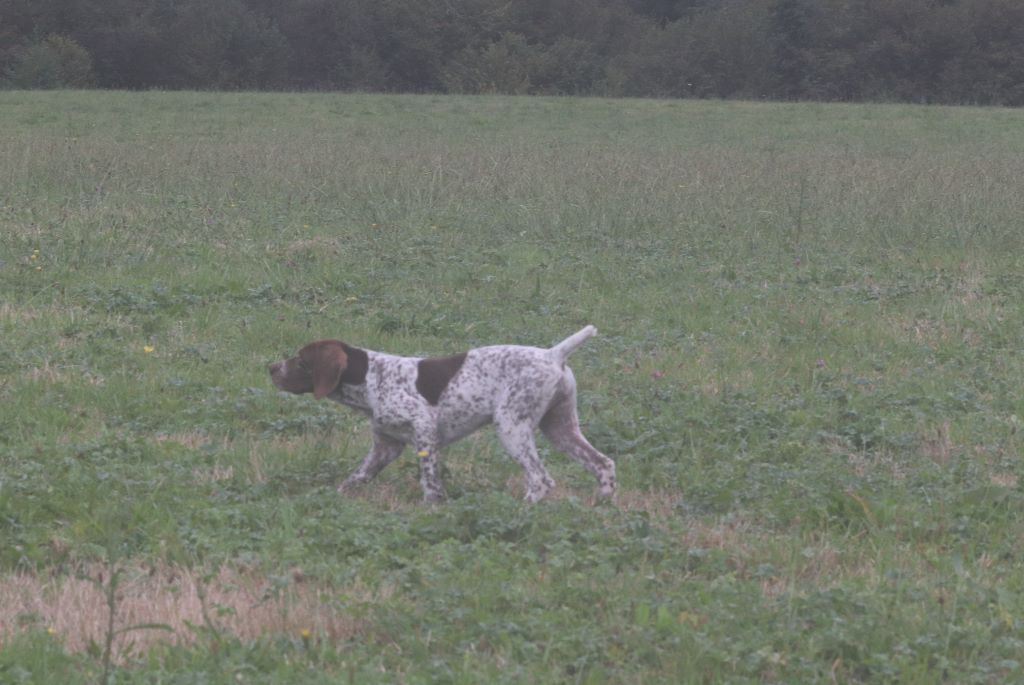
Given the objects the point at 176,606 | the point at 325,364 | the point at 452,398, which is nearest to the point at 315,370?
the point at 325,364

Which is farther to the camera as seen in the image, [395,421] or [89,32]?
[89,32]

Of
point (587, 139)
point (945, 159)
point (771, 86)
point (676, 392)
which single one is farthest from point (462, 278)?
point (771, 86)

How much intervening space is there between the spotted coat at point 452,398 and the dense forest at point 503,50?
130 feet

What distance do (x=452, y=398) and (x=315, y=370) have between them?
63 cm

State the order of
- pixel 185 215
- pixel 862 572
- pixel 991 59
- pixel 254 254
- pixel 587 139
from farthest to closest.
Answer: pixel 991 59, pixel 587 139, pixel 185 215, pixel 254 254, pixel 862 572

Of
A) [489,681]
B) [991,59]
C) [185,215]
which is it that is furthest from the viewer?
[991,59]

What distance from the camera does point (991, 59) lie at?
4650cm

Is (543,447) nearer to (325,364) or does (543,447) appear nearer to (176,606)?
(325,364)

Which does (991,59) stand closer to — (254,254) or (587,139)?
(587,139)

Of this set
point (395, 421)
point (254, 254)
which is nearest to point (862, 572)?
point (395, 421)

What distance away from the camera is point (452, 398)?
5836 millimetres

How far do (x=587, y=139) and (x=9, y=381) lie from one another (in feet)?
61.6

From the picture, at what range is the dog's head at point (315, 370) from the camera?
19.4 feet

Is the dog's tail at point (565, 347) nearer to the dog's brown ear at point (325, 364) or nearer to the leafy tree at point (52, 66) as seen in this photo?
the dog's brown ear at point (325, 364)
